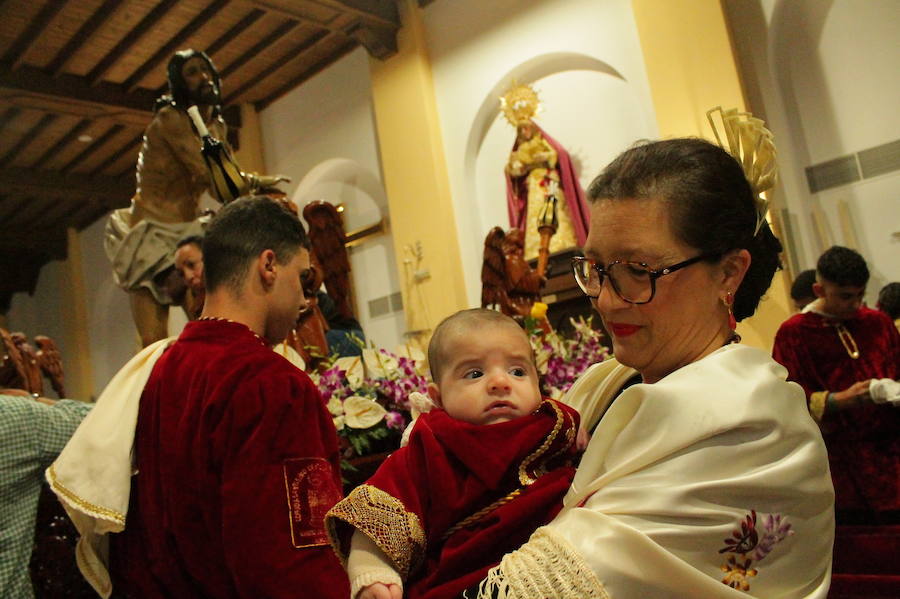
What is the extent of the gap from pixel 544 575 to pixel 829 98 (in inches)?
245

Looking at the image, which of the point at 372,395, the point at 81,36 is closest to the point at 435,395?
the point at 372,395

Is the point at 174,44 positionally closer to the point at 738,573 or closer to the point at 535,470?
the point at 535,470

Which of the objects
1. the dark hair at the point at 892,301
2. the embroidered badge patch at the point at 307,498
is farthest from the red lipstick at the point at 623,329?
the dark hair at the point at 892,301

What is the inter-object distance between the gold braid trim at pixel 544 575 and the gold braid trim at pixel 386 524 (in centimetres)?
21

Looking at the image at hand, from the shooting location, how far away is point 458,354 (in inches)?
60.6

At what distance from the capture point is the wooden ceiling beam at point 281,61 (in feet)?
29.9

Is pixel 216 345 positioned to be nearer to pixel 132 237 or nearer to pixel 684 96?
pixel 132 237

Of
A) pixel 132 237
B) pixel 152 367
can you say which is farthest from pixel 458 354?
pixel 132 237

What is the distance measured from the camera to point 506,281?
3838 mm

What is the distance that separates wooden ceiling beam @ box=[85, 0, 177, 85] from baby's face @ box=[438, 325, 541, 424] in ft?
24.8

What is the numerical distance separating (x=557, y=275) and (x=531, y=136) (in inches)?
57.7

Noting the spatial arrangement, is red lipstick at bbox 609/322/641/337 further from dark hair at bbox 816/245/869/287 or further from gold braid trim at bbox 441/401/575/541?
dark hair at bbox 816/245/869/287

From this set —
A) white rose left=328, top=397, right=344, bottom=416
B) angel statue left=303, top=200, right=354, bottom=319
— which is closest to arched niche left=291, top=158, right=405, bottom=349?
angel statue left=303, top=200, right=354, bottom=319

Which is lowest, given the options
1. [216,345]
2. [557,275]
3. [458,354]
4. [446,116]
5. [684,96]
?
[458,354]
